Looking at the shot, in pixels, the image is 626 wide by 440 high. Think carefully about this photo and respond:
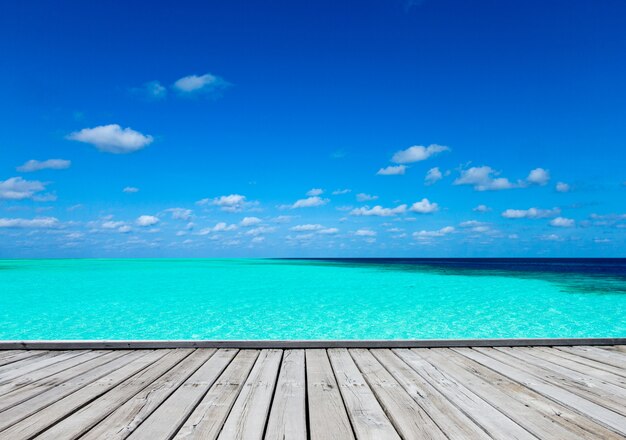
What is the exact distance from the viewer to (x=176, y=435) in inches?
80.4

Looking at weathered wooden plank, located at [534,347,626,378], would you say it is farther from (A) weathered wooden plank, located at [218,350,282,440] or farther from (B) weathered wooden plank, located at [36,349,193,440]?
(B) weathered wooden plank, located at [36,349,193,440]

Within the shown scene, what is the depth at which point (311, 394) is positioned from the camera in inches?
105

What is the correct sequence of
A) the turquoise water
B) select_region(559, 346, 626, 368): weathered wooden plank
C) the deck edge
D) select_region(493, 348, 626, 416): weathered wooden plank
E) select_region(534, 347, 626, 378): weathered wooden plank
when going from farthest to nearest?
the turquoise water
the deck edge
select_region(559, 346, 626, 368): weathered wooden plank
select_region(534, 347, 626, 378): weathered wooden plank
select_region(493, 348, 626, 416): weathered wooden plank

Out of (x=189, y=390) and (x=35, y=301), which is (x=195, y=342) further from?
(x=35, y=301)

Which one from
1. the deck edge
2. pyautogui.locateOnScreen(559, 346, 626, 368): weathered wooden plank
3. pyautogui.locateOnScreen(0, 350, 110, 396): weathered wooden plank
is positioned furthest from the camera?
the deck edge

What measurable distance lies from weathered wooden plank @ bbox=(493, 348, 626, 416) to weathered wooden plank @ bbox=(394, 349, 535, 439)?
74 cm

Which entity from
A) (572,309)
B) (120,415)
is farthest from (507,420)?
(572,309)

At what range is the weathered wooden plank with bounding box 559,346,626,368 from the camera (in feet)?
11.7

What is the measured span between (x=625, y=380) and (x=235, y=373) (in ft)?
9.76

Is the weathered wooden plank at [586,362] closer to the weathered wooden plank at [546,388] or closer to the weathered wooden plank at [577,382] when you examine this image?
the weathered wooden plank at [577,382]

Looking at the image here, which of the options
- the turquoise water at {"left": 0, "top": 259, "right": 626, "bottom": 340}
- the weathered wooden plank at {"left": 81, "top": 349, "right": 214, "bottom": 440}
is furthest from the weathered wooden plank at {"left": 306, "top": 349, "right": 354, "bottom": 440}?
the turquoise water at {"left": 0, "top": 259, "right": 626, "bottom": 340}

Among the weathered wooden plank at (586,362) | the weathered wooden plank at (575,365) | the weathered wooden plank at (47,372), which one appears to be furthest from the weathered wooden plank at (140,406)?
the weathered wooden plank at (586,362)

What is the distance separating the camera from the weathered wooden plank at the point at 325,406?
2076 millimetres

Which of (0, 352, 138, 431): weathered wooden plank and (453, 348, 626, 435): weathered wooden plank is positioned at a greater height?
(453, 348, 626, 435): weathered wooden plank
